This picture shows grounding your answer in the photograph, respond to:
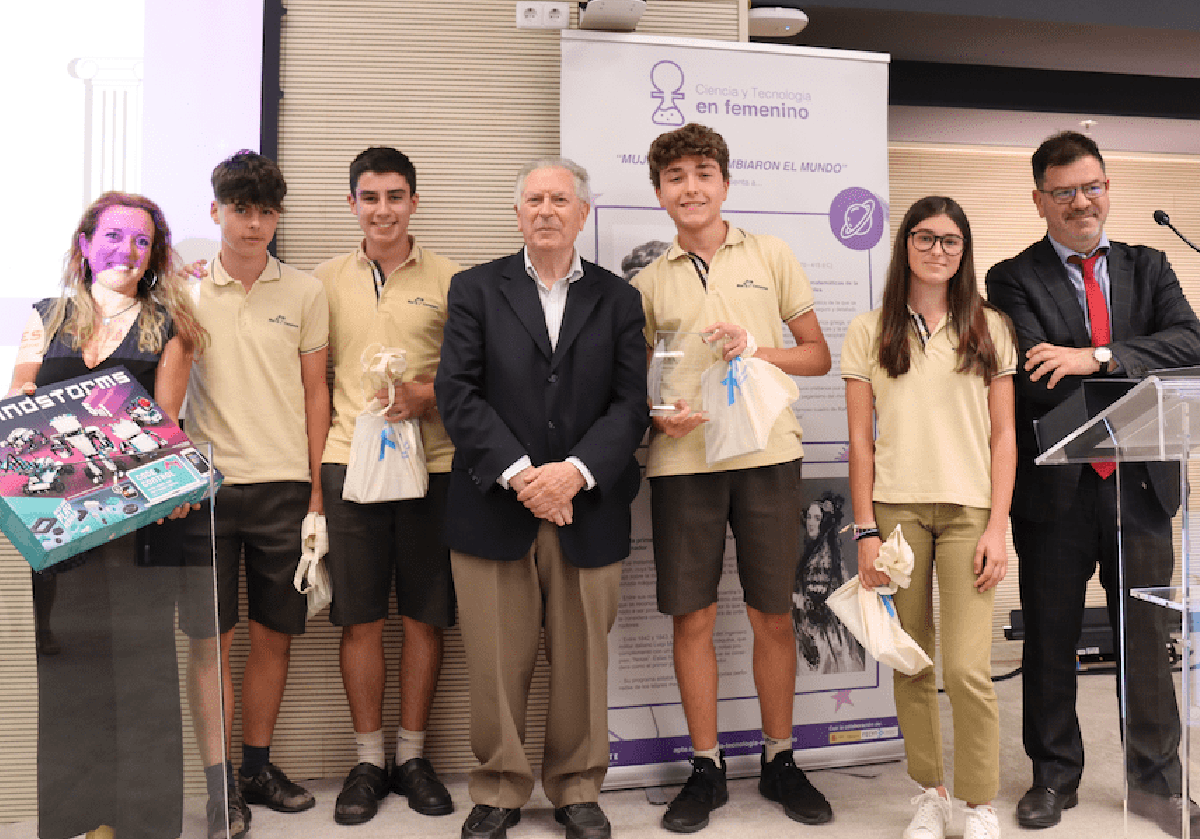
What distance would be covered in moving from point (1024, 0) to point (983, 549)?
122 inches

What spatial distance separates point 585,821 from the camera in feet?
8.55

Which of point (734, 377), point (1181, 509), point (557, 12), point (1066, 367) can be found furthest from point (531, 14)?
point (1181, 509)

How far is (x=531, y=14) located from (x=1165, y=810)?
3.16 metres

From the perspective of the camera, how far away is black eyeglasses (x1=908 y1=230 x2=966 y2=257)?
2559 millimetres

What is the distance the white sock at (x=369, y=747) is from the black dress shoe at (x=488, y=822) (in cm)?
48

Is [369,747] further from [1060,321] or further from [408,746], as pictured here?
[1060,321]

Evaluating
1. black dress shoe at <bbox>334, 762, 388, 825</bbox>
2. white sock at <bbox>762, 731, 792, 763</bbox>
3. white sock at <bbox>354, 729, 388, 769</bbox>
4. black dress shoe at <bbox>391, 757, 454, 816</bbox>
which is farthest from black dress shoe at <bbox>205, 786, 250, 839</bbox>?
white sock at <bbox>762, 731, 792, 763</bbox>

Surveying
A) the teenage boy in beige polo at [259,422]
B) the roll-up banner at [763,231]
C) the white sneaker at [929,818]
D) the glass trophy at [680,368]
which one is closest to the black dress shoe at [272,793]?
the teenage boy in beige polo at [259,422]

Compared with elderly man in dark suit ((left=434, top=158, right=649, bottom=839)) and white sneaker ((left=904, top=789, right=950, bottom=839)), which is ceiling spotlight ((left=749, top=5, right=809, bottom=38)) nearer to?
elderly man in dark suit ((left=434, top=158, right=649, bottom=839))

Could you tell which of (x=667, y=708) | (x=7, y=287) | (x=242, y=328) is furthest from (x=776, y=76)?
(x=7, y=287)

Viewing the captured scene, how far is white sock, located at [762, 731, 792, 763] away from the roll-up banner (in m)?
0.30

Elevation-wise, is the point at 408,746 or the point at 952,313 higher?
the point at 952,313

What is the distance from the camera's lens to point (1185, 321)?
109 inches

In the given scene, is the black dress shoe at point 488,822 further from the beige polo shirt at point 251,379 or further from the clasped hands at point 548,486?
the beige polo shirt at point 251,379
